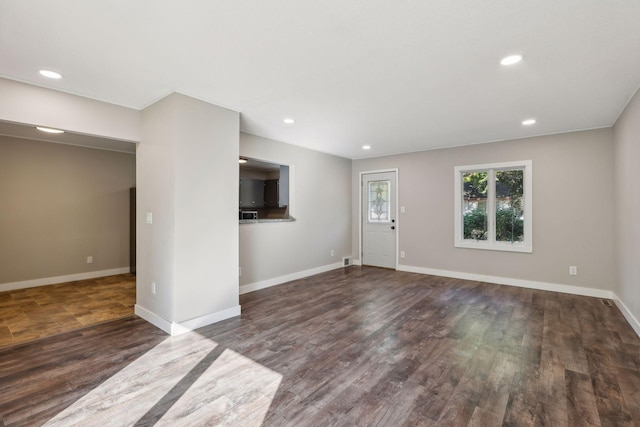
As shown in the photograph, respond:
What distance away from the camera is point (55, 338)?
2896 millimetres

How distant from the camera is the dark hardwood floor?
1.84 m

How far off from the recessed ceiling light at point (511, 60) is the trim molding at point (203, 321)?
3597 mm

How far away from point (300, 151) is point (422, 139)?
6.99 ft

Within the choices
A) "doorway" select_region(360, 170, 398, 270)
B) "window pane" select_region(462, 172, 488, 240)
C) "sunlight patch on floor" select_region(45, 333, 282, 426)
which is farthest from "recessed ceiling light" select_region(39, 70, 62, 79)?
"window pane" select_region(462, 172, 488, 240)

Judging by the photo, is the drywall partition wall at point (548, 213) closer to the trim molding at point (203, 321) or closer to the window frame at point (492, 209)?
the window frame at point (492, 209)

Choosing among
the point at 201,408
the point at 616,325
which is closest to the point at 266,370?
the point at 201,408

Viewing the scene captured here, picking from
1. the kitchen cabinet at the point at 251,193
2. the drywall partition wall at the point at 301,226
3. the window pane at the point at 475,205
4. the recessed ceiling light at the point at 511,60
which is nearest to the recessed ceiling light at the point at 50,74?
the drywall partition wall at the point at 301,226

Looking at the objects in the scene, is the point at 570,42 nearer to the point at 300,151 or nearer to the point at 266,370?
the point at 266,370

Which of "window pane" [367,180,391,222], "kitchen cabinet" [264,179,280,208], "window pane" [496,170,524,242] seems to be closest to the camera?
"window pane" [496,170,524,242]

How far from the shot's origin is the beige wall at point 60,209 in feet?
15.3

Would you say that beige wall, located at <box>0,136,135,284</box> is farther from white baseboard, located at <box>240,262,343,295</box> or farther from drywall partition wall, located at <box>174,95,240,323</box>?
drywall partition wall, located at <box>174,95,240,323</box>

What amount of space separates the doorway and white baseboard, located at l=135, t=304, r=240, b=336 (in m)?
3.69

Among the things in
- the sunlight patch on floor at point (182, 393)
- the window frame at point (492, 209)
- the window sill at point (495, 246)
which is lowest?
the sunlight patch on floor at point (182, 393)

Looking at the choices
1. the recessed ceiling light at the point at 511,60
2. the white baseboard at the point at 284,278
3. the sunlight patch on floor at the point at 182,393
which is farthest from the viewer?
the white baseboard at the point at 284,278
